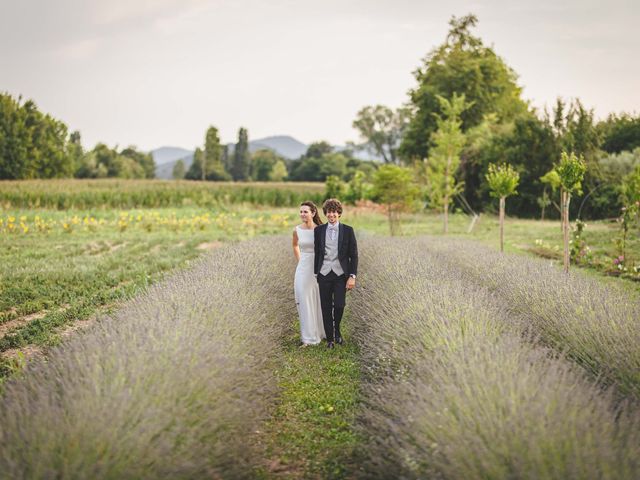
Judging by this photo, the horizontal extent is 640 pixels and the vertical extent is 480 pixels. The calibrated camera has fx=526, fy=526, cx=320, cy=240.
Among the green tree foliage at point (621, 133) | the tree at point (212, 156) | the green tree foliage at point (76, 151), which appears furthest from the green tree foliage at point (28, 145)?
the green tree foliage at point (621, 133)

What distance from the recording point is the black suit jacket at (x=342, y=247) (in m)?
5.36

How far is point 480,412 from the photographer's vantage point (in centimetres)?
261

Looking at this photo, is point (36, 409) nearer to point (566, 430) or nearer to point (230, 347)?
point (230, 347)

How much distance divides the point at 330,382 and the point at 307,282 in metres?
1.30

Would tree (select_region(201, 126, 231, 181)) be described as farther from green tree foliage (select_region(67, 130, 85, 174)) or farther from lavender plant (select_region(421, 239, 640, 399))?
lavender plant (select_region(421, 239, 640, 399))

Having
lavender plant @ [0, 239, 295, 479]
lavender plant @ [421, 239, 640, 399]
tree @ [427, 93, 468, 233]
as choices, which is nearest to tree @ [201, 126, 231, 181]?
tree @ [427, 93, 468, 233]

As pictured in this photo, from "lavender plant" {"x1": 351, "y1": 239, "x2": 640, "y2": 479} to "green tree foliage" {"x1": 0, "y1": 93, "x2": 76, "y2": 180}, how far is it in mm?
46827

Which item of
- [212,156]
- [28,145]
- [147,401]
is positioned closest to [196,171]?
[212,156]

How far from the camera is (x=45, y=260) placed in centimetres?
1010

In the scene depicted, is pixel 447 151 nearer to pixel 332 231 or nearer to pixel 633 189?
pixel 633 189

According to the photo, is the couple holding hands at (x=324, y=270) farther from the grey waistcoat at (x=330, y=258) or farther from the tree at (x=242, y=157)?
the tree at (x=242, y=157)

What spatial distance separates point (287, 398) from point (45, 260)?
7.76 m

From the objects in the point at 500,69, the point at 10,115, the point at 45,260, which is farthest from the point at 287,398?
the point at 10,115

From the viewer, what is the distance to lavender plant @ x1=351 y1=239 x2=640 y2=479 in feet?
7.52
